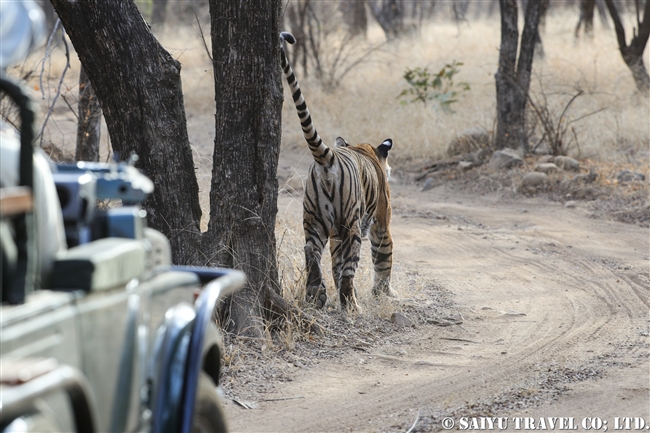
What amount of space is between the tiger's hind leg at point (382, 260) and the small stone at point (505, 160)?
6.12 metres

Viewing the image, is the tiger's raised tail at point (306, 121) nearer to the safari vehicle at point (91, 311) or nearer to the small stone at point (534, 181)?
the safari vehicle at point (91, 311)

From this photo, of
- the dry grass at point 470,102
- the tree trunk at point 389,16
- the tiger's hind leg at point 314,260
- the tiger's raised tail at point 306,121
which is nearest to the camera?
the tiger's raised tail at point 306,121

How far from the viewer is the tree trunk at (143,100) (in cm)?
493

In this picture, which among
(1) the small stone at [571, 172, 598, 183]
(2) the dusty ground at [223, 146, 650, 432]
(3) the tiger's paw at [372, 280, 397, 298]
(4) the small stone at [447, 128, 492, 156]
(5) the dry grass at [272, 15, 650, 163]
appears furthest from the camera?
(4) the small stone at [447, 128, 492, 156]

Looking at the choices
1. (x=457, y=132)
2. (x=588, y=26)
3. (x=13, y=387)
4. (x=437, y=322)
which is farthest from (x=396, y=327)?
(x=588, y=26)

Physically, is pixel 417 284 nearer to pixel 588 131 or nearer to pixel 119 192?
pixel 119 192

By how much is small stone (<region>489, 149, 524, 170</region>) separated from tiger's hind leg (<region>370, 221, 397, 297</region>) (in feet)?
20.1

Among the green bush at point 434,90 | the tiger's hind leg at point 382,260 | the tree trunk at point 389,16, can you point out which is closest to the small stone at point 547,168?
the green bush at point 434,90

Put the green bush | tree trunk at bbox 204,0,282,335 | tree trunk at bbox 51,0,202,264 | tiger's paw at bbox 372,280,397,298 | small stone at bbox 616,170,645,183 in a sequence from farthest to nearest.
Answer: the green bush
small stone at bbox 616,170,645,183
tiger's paw at bbox 372,280,397,298
tree trunk at bbox 204,0,282,335
tree trunk at bbox 51,0,202,264

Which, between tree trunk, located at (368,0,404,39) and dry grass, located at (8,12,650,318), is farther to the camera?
tree trunk, located at (368,0,404,39)

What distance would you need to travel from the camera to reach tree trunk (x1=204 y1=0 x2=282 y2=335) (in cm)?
520

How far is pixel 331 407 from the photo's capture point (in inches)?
175

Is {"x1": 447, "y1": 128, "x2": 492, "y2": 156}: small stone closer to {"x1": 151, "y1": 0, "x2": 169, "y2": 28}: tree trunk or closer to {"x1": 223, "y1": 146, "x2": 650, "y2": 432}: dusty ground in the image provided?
{"x1": 223, "y1": 146, "x2": 650, "y2": 432}: dusty ground

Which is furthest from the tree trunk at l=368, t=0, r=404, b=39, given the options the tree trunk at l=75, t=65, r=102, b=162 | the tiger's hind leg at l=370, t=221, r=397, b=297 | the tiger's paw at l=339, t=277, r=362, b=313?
the tiger's paw at l=339, t=277, r=362, b=313
